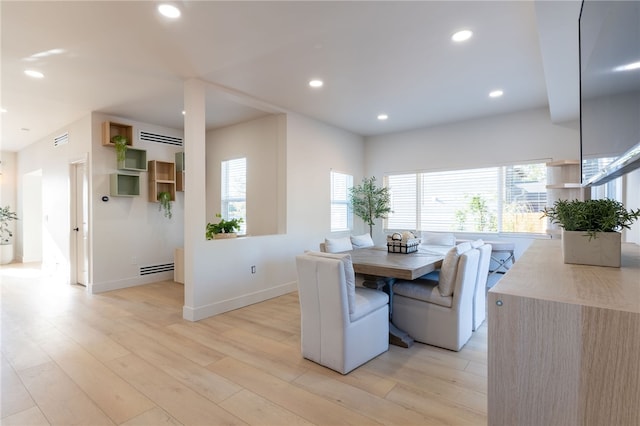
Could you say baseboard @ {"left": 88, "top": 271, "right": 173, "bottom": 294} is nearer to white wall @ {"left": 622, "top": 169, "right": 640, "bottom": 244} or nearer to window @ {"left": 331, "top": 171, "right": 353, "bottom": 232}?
window @ {"left": 331, "top": 171, "right": 353, "bottom": 232}

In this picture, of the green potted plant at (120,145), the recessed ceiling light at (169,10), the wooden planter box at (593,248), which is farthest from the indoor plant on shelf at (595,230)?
the green potted plant at (120,145)

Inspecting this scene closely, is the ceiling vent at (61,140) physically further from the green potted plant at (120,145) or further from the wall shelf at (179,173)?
the wall shelf at (179,173)

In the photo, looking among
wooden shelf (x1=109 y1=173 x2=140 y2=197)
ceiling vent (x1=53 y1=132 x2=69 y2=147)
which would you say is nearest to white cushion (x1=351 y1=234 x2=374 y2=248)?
wooden shelf (x1=109 y1=173 x2=140 y2=197)

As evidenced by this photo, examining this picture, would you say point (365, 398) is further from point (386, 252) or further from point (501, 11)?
point (501, 11)

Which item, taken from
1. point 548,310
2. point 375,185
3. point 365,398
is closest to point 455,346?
point 365,398

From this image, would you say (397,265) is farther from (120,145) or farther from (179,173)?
(179,173)

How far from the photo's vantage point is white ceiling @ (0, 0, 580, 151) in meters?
2.44

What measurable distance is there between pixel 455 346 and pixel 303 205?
308 centimetres

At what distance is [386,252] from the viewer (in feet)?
12.2

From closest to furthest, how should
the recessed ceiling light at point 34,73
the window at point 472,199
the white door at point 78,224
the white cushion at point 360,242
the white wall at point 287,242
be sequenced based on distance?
the recessed ceiling light at point 34,73
the white wall at point 287,242
the white cushion at point 360,242
the window at point 472,199
the white door at point 78,224

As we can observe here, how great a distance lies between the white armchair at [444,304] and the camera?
9.05ft

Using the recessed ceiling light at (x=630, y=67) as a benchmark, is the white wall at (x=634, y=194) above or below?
below

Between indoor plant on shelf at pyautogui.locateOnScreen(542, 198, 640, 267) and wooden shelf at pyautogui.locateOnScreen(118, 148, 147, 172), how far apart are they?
225 inches

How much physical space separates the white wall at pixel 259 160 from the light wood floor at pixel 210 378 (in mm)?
1972
